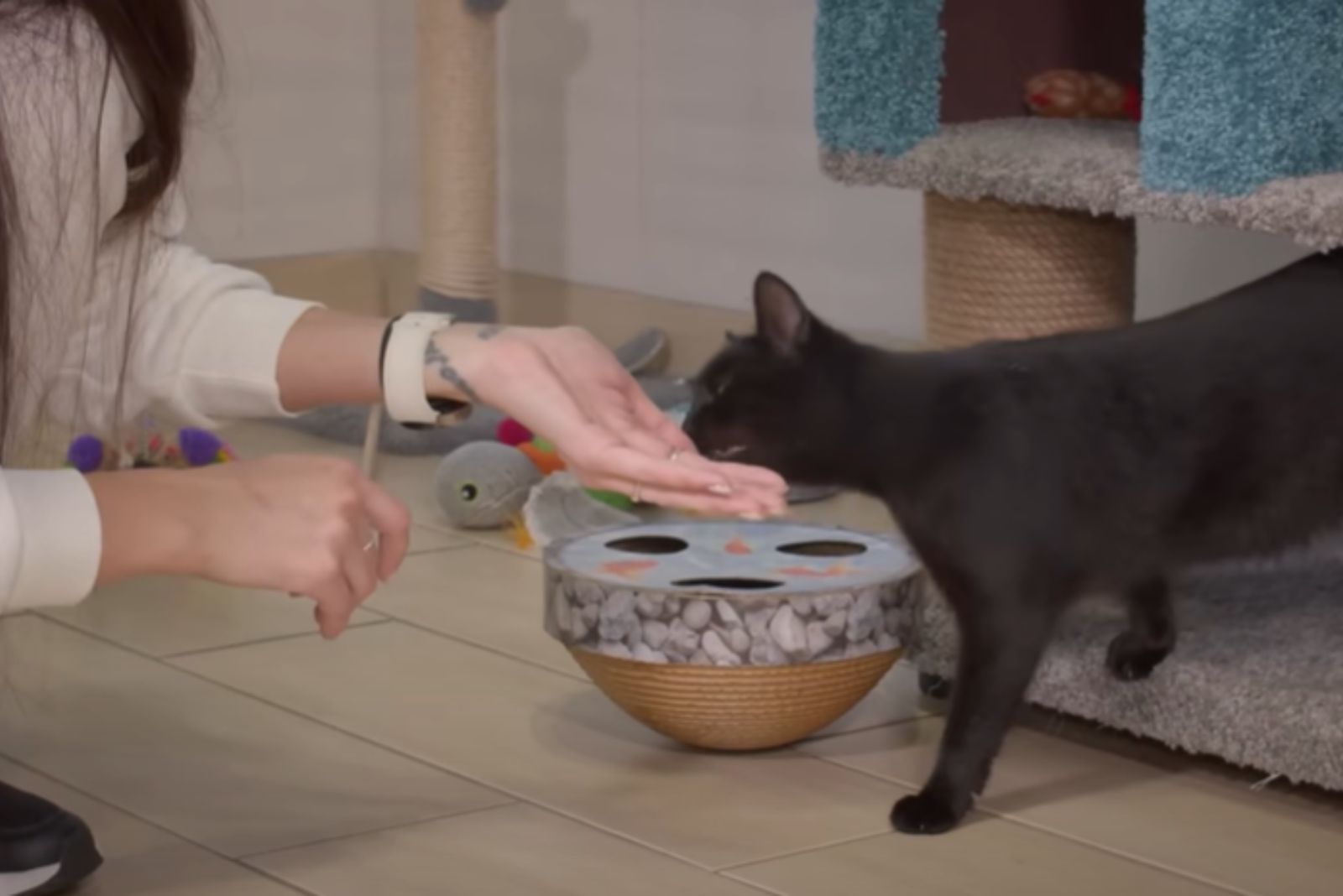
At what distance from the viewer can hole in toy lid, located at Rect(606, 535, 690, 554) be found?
165cm

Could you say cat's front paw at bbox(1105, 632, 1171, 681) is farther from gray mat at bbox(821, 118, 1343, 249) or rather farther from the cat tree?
gray mat at bbox(821, 118, 1343, 249)

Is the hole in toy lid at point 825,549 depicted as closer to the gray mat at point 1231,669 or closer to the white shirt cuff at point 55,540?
the gray mat at point 1231,669

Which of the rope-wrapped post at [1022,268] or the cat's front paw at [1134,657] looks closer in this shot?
the cat's front paw at [1134,657]

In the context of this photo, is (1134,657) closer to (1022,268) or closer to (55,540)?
(1022,268)

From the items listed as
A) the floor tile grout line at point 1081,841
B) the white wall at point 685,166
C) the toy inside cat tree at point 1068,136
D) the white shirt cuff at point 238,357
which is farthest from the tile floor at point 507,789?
the white wall at point 685,166

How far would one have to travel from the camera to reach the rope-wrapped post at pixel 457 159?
8.97 feet

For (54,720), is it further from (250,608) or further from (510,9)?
(510,9)

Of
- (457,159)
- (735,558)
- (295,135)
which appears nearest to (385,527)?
(735,558)

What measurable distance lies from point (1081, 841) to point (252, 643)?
0.79 metres

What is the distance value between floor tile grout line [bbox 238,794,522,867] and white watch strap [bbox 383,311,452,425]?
13.0 inches

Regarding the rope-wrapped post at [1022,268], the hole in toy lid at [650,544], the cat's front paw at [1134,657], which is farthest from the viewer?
the rope-wrapped post at [1022,268]

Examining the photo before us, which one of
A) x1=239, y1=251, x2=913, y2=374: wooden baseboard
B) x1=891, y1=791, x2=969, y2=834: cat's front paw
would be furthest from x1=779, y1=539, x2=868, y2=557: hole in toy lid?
x1=239, y1=251, x2=913, y2=374: wooden baseboard

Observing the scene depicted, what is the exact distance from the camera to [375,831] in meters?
1.41

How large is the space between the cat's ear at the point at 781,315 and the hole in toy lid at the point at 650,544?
21cm
